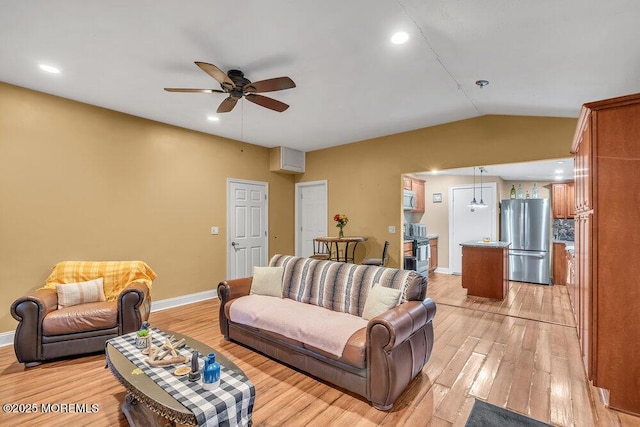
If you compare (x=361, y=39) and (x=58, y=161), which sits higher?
(x=361, y=39)

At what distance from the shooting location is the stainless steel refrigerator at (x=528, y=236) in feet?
19.2

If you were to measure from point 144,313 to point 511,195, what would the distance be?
723 centimetres

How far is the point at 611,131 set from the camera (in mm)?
2082

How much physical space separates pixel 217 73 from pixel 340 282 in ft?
7.15

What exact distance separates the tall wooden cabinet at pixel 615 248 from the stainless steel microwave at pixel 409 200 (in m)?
4.28

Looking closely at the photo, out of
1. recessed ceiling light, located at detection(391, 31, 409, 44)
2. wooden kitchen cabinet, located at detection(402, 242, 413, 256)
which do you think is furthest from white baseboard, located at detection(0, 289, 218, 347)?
recessed ceiling light, located at detection(391, 31, 409, 44)

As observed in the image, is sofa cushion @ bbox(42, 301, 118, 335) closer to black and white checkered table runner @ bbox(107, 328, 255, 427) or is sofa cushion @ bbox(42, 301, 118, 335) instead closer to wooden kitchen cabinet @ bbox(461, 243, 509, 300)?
black and white checkered table runner @ bbox(107, 328, 255, 427)

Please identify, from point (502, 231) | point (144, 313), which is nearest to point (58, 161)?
point (144, 313)

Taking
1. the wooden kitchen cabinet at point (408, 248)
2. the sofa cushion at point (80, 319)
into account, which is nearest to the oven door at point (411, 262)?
the wooden kitchen cabinet at point (408, 248)

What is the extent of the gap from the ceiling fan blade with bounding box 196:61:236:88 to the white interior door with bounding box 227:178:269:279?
9.31 ft

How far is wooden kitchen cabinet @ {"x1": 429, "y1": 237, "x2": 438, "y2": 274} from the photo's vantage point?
275 inches

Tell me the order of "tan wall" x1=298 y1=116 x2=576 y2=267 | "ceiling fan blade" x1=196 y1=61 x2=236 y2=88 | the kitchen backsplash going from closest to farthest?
"ceiling fan blade" x1=196 y1=61 x2=236 y2=88
"tan wall" x1=298 y1=116 x2=576 y2=267
the kitchen backsplash

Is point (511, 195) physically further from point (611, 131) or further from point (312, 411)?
point (312, 411)

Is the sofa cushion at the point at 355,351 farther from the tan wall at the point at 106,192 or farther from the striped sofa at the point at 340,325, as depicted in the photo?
the tan wall at the point at 106,192
